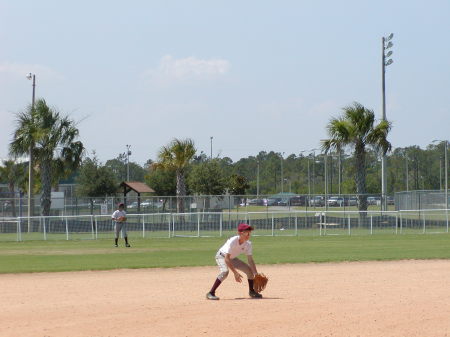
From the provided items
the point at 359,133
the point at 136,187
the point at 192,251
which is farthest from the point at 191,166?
the point at 192,251

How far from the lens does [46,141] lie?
5350 cm

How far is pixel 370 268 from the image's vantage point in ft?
76.4

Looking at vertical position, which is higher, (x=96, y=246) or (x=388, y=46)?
(x=388, y=46)

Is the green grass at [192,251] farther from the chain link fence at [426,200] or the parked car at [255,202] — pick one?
the parked car at [255,202]

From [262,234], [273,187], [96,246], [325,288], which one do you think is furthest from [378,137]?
[273,187]

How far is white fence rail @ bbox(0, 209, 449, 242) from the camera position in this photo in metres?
42.7

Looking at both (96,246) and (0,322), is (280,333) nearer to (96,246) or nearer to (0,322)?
(0,322)

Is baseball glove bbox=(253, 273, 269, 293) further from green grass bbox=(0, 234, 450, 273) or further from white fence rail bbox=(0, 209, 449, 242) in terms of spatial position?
white fence rail bbox=(0, 209, 449, 242)

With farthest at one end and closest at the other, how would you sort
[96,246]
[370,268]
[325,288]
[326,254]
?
[96,246], [326,254], [370,268], [325,288]

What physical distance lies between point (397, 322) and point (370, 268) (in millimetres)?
10347

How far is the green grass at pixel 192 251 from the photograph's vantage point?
2595 centimetres

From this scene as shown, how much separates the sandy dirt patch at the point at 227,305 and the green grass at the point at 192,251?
357cm

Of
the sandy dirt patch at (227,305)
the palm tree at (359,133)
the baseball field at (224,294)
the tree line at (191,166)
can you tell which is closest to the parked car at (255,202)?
the tree line at (191,166)

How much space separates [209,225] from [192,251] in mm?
12647
